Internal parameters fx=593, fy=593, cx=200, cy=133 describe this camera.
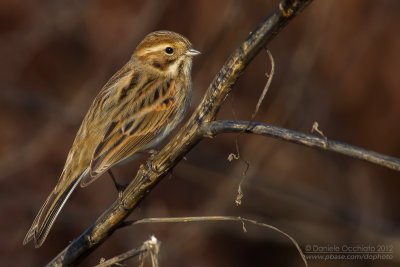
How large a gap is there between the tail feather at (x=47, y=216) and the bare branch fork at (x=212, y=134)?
1.63 feet

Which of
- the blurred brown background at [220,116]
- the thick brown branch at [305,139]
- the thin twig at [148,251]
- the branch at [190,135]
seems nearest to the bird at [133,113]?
the branch at [190,135]

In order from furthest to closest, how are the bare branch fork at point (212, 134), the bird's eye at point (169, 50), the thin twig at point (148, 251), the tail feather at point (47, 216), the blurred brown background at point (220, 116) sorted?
the blurred brown background at point (220, 116) < the bird's eye at point (169, 50) < the tail feather at point (47, 216) < the thin twig at point (148, 251) < the bare branch fork at point (212, 134)

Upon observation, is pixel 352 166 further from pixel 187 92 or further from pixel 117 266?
pixel 117 266

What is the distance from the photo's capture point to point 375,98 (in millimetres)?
7586

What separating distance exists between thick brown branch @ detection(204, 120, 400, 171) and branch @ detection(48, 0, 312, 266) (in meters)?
0.10

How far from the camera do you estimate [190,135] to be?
2.74 m

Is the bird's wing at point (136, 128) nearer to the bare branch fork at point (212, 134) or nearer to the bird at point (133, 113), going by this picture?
the bird at point (133, 113)

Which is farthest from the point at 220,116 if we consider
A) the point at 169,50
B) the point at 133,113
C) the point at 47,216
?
the point at 47,216

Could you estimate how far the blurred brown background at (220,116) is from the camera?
720 centimetres

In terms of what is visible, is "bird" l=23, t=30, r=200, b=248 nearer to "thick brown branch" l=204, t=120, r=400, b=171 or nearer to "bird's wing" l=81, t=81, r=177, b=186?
"bird's wing" l=81, t=81, r=177, b=186

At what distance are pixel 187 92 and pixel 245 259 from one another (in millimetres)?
4178

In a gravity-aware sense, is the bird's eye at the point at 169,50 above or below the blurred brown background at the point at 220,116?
above

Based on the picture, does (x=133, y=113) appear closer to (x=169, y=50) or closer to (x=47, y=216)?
(x=169, y=50)

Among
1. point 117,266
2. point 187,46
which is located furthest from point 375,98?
point 117,266
